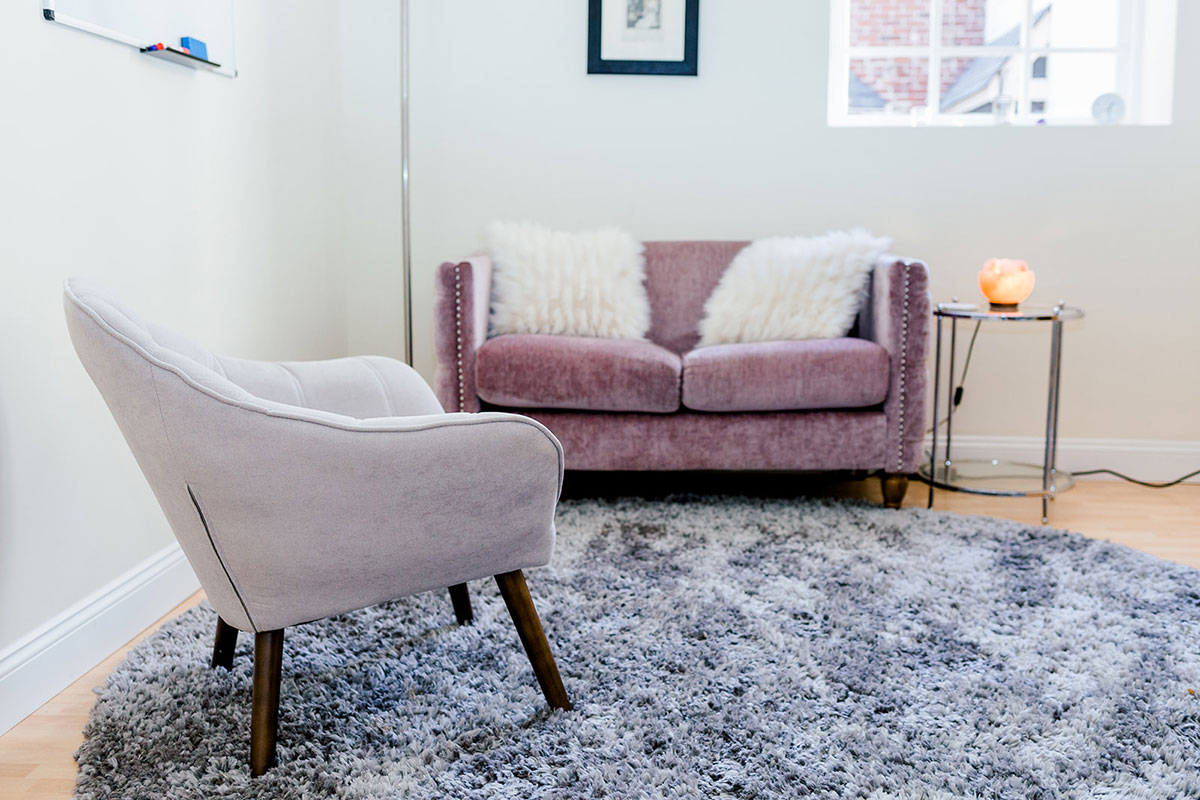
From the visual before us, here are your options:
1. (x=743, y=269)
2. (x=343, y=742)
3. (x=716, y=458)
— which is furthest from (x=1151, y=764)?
(x=743, y=269)

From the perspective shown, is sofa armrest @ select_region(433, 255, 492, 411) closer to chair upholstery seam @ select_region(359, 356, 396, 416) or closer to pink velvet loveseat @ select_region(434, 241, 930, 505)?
pink velvet loveseat @ select_region(434, 241, 930, 505)

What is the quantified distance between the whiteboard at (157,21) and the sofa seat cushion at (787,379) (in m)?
1.52

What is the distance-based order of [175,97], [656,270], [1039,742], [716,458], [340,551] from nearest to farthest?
[340,551], [1039,742], [175,97], [716,458], [656,270]

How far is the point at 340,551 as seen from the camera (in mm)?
1464

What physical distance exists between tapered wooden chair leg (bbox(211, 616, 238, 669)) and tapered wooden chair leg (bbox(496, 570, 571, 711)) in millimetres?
566

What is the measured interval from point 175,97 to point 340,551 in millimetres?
1405

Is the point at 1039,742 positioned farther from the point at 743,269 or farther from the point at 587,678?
the point at 743,269

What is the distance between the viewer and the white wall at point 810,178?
3.46 meters

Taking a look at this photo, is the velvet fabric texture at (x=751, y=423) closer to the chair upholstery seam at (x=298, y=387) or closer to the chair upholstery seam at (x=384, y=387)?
the chair upholstery seam at (x=384, y=387)

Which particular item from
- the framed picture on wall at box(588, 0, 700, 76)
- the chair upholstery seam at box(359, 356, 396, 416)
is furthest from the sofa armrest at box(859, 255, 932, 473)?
the chair upholstery seam at box(359, 356, 396, 416)

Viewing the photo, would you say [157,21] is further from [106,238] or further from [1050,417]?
[1050,417]

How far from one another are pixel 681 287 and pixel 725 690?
6.06ft

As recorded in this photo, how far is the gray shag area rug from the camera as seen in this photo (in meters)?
1.49

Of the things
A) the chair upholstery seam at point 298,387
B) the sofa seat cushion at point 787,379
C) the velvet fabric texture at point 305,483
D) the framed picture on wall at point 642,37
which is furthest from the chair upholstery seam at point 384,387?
the framed picture on wall at point 642,37
